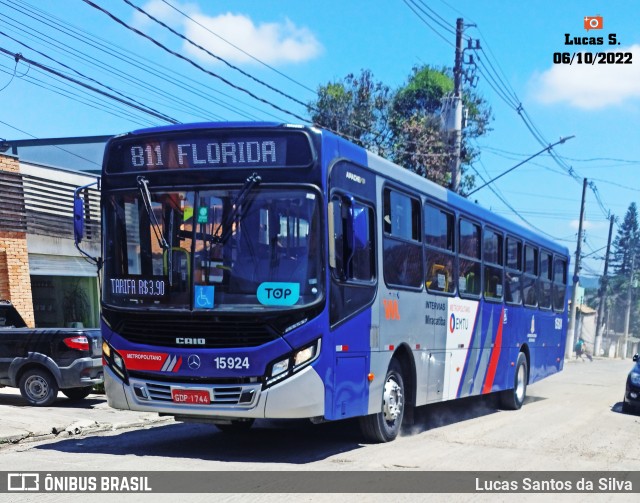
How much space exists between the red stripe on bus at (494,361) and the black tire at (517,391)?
1.52 meters

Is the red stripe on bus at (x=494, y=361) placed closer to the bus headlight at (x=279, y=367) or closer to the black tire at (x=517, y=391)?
the black tire at (x=517, y=391)

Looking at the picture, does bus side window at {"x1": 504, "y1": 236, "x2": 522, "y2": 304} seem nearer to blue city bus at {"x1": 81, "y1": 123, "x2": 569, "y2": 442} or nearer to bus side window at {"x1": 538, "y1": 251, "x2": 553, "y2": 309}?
bus side window at {"x1": 538, "y1": 251, "x2": 553, "y2": 309}

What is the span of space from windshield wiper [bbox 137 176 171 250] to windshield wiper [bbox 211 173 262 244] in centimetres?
62

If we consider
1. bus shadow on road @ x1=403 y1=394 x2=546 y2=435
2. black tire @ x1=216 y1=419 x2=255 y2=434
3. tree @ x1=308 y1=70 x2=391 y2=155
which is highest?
tree @ x1=308 y1=70 x2=391 y2=155

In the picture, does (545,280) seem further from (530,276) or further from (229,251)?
(229,251)

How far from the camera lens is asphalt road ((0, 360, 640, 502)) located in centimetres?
816

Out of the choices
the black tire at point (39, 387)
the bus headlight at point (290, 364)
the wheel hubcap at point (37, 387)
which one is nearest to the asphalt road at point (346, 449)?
the black tire at point (39, 387)

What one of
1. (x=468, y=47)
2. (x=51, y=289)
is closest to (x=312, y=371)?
(x=51, y=289)

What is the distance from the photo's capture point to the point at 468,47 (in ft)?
90.7

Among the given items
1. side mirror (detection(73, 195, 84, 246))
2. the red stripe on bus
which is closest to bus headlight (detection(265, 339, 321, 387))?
side mirror (detection(73, 195, 84, 246))

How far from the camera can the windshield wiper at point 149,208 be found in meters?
8.65

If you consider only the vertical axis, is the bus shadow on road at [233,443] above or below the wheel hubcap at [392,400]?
below

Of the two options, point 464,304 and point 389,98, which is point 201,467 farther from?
point 389,98

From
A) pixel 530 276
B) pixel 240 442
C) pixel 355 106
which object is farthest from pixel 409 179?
pixel 355 106
